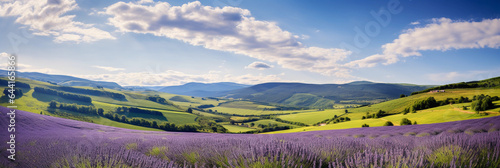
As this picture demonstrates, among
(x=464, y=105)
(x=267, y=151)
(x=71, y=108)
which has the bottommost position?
(x=71, y=108)

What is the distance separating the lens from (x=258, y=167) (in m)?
1.84

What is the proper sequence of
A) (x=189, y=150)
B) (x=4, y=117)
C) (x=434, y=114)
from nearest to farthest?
(x=189, y=150)
(x=4, y=117)
(x=434, y=114)

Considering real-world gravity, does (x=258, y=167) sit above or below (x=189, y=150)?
above

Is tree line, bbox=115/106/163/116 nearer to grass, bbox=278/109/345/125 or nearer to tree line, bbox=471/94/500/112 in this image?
grass, bbox=278/109/345/125

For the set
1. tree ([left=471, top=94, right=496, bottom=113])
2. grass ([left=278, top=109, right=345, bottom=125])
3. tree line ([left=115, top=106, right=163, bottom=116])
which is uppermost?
tree ([left=471, top=94, right=496, bottom=113])

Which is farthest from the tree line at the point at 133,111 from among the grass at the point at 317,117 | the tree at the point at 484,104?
the tree at the point at 484,104

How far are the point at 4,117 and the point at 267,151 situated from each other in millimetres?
10270

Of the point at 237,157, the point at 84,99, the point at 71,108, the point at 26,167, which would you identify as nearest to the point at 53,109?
the point at 71,108

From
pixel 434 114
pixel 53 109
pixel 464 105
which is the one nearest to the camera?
pixel 464 105

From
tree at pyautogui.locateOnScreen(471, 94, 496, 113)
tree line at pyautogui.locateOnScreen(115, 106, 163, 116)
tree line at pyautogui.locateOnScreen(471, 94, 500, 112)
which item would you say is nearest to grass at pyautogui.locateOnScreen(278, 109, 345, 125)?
tree line at pyautogui.locateOnScreen(471, 94, 500, 112)

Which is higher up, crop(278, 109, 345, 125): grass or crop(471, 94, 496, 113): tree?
crop(471, 94, 496, 113): tree

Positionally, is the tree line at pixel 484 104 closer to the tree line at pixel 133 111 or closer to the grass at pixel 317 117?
the grass at pixel 317 117

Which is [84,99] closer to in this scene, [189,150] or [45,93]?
[45,93]

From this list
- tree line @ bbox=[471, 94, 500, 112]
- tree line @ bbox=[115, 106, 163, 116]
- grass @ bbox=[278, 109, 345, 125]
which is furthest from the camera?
grass @ bbox=[278, 109, 345, 125]
